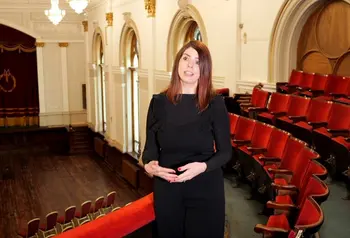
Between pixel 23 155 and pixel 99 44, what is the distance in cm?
326

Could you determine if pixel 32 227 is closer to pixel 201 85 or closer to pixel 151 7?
pixel 151 7

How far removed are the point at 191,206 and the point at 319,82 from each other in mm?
3172

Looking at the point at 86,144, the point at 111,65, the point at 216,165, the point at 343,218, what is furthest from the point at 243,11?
the point at 86,144

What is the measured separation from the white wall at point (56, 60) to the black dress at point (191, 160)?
10.3 metres

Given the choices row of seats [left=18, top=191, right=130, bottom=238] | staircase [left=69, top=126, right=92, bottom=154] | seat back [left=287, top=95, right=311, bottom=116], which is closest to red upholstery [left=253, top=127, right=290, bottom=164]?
seat back [left=287, top=95, right=311, bottom=116]

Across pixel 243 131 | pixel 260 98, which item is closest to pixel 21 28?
pixel 260 98

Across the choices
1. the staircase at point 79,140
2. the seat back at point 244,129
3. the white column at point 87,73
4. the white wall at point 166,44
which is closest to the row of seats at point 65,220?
the white wall at point 166,44

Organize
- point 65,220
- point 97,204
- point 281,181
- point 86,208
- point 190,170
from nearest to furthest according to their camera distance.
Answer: point 190,170, point 281,181, point 65,220, point 86,208, point 97,204

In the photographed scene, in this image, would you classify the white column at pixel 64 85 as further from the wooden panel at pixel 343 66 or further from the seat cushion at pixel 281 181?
the seat cushion at pixel 281 181

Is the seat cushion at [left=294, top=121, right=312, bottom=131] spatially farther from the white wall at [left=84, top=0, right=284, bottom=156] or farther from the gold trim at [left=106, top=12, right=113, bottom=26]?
the gold trim at [left=106, top=12, right=113, bottom=26]

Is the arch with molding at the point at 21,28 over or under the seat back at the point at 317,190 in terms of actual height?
over

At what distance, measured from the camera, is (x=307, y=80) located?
4.23 m

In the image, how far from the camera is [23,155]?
10688 mm

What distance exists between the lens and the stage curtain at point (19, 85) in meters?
11.2
